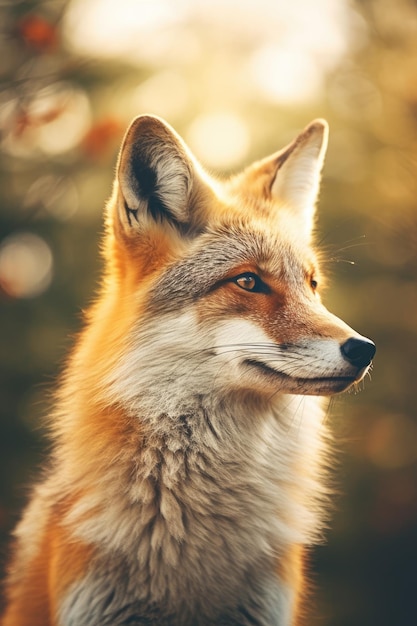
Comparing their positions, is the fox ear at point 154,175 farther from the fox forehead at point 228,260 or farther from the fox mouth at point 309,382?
the fox mouth at point 309,382

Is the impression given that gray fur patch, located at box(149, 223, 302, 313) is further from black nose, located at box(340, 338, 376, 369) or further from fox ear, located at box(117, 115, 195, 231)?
black nose, located at box(340, 338, 376, 369)

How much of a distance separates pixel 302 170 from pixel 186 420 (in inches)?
61.0

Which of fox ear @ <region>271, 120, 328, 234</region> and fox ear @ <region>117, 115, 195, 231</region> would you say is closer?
fox ear @ <region>117, 115, 195, 231</region>

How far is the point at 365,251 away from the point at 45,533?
18.8 ft

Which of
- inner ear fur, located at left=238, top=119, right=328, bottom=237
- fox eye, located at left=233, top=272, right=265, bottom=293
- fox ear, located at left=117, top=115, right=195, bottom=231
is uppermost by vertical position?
inner ear fur, located at left=238, top=119, right=328, bottom=237

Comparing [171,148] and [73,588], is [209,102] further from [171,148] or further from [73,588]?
[73,588]

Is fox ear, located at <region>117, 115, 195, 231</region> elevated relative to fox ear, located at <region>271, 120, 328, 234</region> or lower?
lower

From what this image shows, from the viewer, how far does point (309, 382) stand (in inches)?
92.2

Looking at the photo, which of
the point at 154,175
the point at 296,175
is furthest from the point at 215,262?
the point at 296,175

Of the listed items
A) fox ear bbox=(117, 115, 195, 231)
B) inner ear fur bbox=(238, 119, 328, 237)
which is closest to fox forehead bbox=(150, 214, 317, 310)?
fox ear bbox=(117, 115, 195, 231)

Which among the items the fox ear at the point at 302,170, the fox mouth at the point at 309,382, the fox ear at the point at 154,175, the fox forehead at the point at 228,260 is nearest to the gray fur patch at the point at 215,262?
the fox forehead at the point at 228,260

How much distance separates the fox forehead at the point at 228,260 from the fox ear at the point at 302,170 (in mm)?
487

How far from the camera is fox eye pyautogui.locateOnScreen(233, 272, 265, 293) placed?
2559 mm

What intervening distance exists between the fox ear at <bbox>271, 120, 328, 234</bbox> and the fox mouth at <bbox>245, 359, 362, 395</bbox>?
114 centimetres
